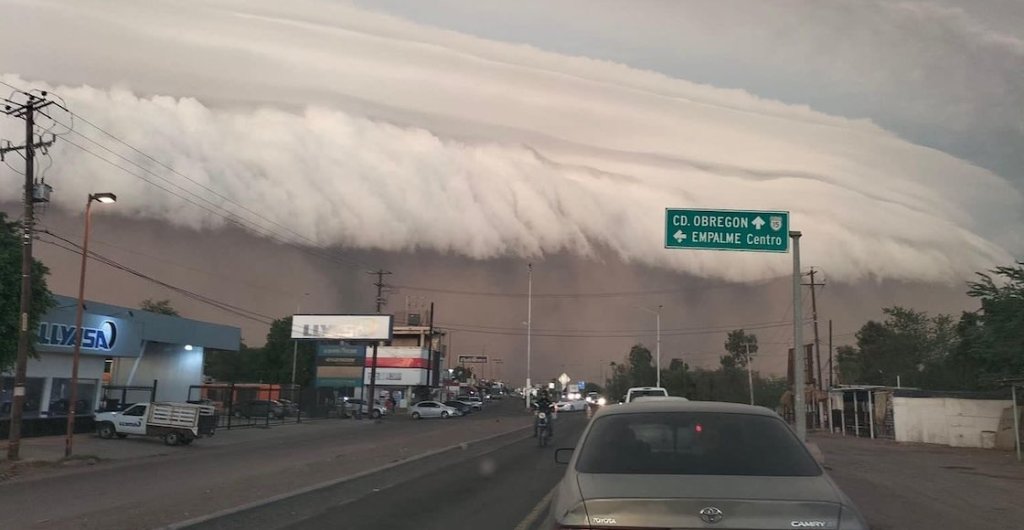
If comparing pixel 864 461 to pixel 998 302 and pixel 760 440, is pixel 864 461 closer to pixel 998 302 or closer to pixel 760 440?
pixel 998 302

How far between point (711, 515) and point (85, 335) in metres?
39.1

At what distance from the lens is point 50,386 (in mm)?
35188

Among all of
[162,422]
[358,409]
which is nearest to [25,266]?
[162,422]

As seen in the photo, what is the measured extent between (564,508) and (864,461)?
72.5 ft

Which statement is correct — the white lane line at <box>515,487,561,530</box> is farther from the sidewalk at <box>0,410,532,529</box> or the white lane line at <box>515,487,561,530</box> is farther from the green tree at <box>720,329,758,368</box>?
the green tree at <box>720,329,758,368</box>

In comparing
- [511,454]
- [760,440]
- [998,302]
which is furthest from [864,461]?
[760,440]

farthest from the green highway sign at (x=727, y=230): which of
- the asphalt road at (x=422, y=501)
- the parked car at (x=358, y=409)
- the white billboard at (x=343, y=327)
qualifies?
the white billboard at (x=343, y=327)

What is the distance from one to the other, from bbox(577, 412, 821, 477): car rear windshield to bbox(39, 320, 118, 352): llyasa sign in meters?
34.5

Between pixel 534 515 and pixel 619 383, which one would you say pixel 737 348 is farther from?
pixel 534 515

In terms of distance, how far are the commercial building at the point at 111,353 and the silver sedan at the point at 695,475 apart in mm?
31827

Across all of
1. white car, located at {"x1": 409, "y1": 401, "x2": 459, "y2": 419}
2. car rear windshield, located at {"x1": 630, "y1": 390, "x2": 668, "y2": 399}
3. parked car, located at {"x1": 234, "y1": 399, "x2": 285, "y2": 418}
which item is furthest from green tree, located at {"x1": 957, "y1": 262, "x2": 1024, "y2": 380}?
white car, located at {"x1": 409, "y1": 401, "x2": 459, "y2": 419}

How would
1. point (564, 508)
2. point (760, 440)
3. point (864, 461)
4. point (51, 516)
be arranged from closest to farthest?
point (564, 508)
point (760, 440)
point (51, 516)
point (864, 461)

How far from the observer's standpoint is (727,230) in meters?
21.4

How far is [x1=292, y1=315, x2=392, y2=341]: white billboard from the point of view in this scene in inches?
3398
